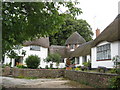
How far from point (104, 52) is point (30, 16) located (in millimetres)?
12253

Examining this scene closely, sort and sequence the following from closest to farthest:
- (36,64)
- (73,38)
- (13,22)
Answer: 1. (13,22)
2. (36,64)
3. (73,38)

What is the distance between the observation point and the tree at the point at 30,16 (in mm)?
6570

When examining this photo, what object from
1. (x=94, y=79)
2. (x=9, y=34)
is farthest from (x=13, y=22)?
(x=94, y=79)

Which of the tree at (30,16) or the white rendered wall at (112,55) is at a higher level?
the tree at (30,16)

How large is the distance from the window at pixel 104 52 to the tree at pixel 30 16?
10521mm

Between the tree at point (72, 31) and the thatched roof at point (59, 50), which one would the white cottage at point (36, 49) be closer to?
the thatched roof at point (59, 50)

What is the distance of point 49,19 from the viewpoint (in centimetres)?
705

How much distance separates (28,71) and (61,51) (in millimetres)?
18180

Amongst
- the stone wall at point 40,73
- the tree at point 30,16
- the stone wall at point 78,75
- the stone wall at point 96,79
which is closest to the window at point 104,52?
the stone wall at point 78,75

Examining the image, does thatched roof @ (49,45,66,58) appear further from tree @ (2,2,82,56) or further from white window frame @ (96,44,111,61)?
tree @ (2,2,82,56)

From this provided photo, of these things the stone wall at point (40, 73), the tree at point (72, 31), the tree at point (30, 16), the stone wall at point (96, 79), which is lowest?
the stone wall at point (40, 73)

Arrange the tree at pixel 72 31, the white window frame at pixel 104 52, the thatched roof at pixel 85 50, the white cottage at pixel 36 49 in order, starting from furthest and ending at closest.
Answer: the tree at pixel 72 31, the white cottage at pixel 36 49, the thatched roof at pixel 85 50, the white window frame at pixel 104 52

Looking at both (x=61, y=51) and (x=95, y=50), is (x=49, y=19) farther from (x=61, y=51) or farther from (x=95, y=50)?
(x=61, y=51)

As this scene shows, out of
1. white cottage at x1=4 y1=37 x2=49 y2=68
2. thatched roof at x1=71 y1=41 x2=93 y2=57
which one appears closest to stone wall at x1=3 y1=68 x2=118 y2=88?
thatched roof at x1=71 y1=41 x2=93 y2=57
